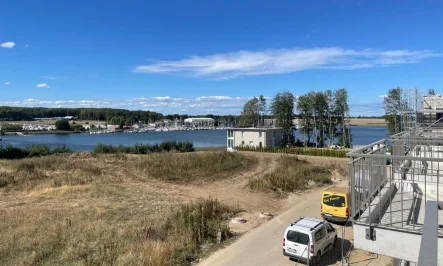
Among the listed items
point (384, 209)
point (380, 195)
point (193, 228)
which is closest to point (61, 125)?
point (193, 228)

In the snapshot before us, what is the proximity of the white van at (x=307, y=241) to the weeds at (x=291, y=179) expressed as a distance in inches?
480

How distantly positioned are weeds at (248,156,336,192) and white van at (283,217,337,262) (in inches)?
480

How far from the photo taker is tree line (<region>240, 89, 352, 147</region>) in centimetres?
6512

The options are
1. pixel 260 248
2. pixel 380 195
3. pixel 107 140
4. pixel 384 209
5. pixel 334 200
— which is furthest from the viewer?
pixel 107 140

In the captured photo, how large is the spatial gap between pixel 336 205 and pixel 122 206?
1217cm

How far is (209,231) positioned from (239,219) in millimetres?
2640

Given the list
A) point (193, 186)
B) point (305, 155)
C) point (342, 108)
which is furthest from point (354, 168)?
point (342, 108)

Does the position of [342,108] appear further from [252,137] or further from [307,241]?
[307,241]

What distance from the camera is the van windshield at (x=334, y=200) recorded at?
15.0 meters

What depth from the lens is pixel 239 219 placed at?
1656cm

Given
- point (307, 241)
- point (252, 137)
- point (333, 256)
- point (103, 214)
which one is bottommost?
point (333, 256)

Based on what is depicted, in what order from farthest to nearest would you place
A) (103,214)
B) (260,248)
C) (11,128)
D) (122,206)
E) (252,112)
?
1. (11,128)
2. (252,112)
3. (122,206)
4. (103,214)
5. (260,248)

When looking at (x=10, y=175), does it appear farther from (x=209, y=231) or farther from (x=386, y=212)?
(x=386, y=212)

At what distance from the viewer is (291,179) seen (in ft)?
84.2
